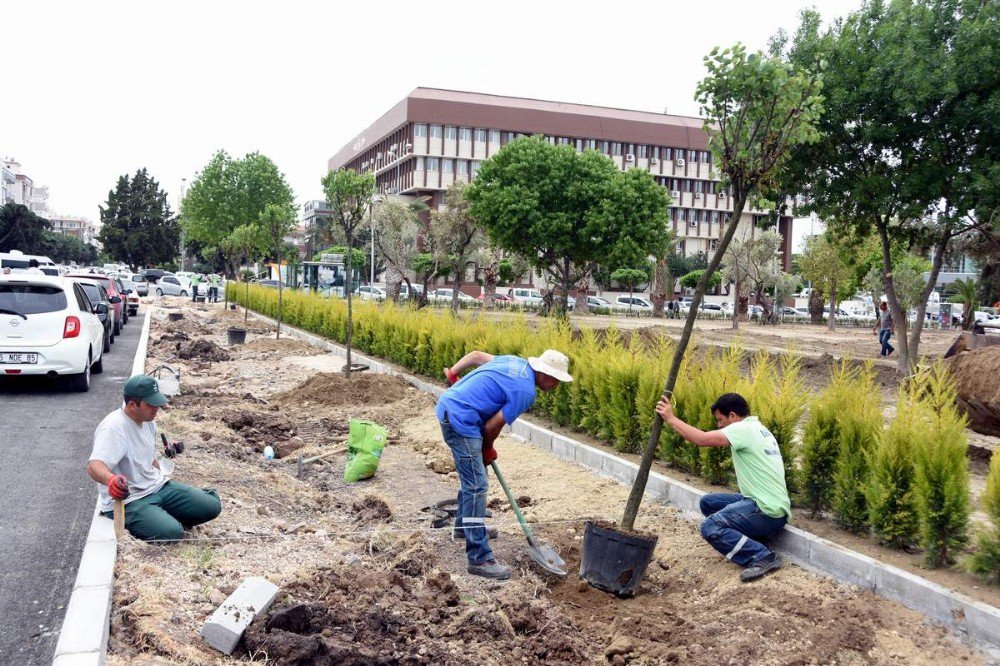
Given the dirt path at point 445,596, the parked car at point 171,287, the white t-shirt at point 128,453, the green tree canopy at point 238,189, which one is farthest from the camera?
the parked car at point 171,287

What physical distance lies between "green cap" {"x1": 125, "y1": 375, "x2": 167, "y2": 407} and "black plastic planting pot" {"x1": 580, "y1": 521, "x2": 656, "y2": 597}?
9.78 feet

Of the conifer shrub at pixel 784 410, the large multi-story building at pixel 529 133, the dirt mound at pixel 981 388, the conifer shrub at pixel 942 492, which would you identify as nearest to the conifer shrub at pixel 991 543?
the conifer shrub at pixel 942 492

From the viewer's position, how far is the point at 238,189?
52938mm

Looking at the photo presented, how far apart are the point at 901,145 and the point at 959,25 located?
2.13 metres

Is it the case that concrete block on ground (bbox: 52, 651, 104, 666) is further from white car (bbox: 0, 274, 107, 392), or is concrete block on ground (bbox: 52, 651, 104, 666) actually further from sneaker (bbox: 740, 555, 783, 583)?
white car (bbox: 0, 274, 107, 392)

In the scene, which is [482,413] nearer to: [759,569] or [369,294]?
[759,569]

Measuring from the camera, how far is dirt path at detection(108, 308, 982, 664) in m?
4.34

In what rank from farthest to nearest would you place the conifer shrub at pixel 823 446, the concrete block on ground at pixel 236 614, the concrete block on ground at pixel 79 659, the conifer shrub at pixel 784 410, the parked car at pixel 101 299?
the parked car at pixel 101 299 → the conifer shrub at pixel 784 410 → the conifer shrub at pixel 823 446 → the concrete block on ground at pixel 236 614 → the concrete block on ground at pixel 79 659

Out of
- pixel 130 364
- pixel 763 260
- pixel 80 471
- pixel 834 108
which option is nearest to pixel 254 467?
pixel 80 471

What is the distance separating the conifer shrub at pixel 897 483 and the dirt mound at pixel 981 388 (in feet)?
11.8

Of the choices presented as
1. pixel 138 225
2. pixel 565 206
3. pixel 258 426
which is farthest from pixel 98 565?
pixel 138 225

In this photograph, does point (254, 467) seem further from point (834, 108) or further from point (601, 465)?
point (834, 108)

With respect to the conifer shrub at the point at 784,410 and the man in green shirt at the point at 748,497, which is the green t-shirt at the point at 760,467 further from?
the conifer shrub at the point at 784,410

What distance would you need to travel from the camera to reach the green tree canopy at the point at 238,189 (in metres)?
52.7
